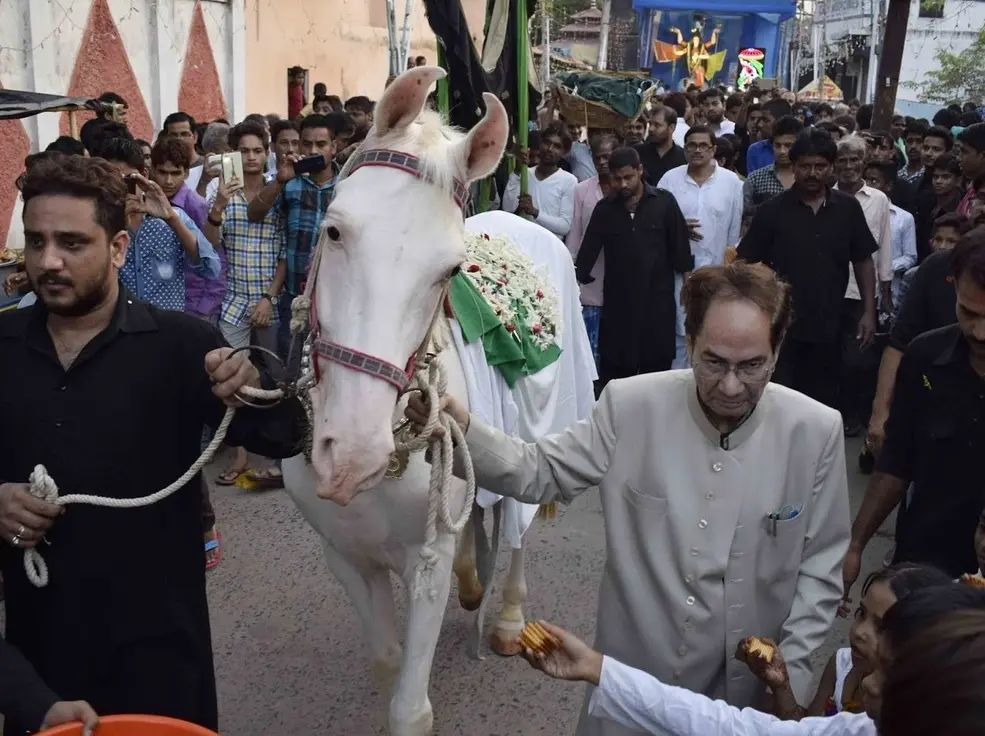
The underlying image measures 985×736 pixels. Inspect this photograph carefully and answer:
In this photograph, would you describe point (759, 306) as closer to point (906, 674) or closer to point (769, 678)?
point (769, 678)

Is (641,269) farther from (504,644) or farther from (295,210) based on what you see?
(504,644)

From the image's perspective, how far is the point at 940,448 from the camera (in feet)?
9.23

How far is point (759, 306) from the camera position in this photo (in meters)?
2.10

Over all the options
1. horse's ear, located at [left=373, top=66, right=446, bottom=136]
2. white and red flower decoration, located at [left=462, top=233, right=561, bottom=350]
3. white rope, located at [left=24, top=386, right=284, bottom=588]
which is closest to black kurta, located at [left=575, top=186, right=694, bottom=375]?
white and red flower decoration, located at [left=462, top=233, right=561, bottom=350]

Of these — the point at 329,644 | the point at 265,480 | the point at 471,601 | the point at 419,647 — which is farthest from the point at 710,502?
the point at 265,480

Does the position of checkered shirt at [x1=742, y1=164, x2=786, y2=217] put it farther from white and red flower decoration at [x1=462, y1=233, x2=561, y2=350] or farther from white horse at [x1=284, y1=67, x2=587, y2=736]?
white horse at [x1=284, y1=67, x2=587, y2=736]

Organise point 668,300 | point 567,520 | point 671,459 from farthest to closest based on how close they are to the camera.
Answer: point 668,300, point 567,520, point 671,459

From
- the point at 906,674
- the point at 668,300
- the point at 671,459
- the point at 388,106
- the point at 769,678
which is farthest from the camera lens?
the point at 668,300

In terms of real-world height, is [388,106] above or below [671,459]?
above

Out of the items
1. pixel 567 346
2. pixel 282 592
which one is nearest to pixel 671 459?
pixel 567 346

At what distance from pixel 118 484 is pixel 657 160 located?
715 centimetres

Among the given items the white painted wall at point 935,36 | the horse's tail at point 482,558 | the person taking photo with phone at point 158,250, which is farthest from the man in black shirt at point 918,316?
the white painted wall at point 935,36

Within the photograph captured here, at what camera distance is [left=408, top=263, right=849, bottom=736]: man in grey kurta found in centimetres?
216

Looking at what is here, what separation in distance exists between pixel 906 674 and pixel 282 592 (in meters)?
3.75
